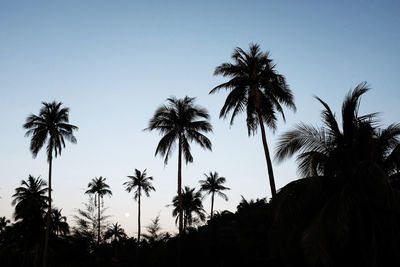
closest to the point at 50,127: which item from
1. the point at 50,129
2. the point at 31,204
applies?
the point at 50,129

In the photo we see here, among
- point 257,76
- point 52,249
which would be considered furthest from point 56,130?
point 257,76

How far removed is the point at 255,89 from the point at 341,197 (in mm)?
11811

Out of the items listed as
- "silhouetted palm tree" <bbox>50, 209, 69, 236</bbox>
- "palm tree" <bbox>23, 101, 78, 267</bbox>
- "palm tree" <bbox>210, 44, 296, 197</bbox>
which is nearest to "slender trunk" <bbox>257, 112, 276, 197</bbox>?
"palm tree" <bbox>210, 44, 296, 197</bbox>

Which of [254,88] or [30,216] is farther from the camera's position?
[30,216]

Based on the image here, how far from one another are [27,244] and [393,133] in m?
45.0

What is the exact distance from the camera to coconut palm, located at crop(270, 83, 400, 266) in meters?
8.74

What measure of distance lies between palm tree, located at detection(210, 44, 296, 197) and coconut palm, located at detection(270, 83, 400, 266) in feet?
29.0

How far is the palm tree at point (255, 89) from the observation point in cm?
2025

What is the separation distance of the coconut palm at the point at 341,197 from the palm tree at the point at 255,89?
29.0 ft

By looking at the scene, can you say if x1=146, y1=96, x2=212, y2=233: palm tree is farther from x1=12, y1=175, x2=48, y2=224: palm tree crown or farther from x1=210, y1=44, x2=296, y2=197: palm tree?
x1=12, y1=175, x2=48, y2=224: palm tree crown

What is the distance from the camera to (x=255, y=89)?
20.1 meters

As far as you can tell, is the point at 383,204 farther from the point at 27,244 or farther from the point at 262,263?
the point at 27,244

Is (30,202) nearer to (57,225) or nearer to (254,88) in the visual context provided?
(57,225)

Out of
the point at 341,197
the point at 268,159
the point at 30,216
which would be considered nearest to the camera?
the point at 341,197
